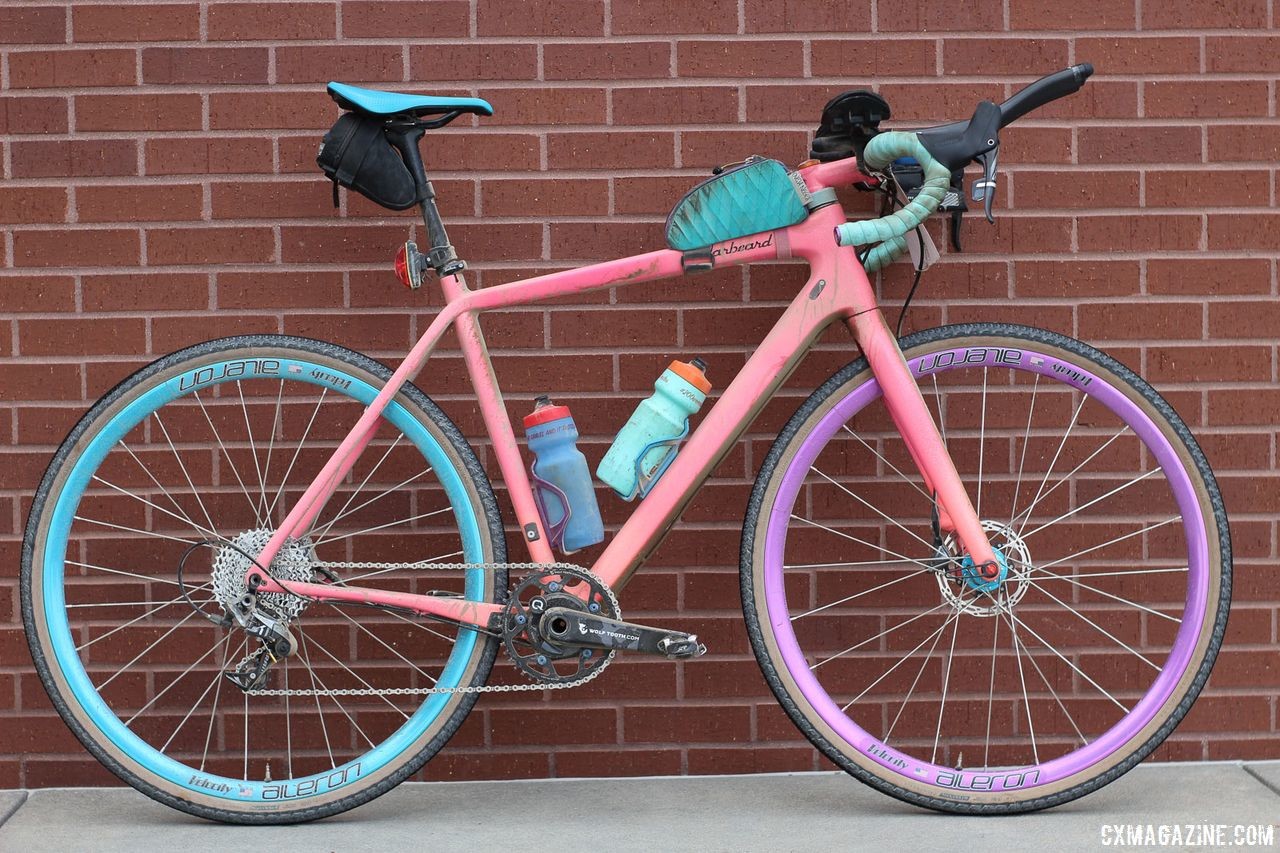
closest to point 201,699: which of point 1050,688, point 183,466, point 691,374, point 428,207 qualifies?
point 183,466

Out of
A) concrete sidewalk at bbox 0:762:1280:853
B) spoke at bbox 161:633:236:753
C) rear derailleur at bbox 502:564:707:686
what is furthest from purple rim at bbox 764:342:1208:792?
spoke at bbox 161:633:236:753

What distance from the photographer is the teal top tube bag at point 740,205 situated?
8.86ft

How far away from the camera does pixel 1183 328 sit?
316 cm

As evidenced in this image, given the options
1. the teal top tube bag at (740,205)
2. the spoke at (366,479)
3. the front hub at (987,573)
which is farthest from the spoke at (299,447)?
the front hub at (987,573)

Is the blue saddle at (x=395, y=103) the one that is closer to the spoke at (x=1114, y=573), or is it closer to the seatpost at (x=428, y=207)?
the seatpost at (x=428, y=207)

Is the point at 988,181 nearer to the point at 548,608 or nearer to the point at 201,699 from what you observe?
the point at 548,608

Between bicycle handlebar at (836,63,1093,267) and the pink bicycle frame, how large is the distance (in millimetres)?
94

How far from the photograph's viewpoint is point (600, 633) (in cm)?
271

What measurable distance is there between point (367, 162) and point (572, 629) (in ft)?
3.52

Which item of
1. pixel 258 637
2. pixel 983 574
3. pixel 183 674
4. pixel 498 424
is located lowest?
pixel 183 674

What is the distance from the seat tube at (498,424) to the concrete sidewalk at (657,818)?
62 cm

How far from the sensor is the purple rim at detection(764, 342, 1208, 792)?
9.07 ft

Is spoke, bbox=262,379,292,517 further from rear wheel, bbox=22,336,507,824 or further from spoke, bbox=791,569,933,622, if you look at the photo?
spoke, bbox=791,569,933,622

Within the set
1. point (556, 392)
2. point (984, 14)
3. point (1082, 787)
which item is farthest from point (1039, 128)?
point (1082, 787)
